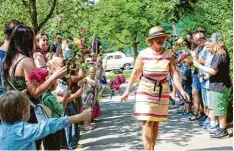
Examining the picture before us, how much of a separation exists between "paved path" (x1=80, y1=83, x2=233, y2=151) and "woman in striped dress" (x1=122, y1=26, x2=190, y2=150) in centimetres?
106

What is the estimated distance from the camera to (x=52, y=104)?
18.0 feet

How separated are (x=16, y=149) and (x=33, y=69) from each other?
3.66 feet

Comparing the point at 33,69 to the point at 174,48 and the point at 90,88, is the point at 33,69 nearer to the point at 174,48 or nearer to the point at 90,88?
the point at 90,88

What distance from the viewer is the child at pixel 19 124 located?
3.54 meters

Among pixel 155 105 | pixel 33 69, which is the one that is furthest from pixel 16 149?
pixel 155 105

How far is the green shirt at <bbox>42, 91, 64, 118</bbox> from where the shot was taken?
5.42 metres

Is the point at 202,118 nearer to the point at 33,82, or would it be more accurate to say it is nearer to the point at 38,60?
the point at 38,60

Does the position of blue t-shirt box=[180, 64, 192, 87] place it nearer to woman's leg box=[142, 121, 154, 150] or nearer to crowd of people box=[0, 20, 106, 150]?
crowd of people box=[0, 20, 106, 150]

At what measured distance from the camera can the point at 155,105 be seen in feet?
20.7

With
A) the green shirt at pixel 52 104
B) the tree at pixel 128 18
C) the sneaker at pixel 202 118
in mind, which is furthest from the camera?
the tree at pixel 128 18

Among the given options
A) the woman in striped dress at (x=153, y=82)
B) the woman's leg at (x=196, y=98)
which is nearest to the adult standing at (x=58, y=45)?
the woman in striped dress at (x=153, y=82)

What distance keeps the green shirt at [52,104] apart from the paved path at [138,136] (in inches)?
82.6

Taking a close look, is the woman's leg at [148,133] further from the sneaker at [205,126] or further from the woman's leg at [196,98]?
the woman's leg at [196,98]

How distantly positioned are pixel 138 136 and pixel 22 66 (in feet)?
14.0
